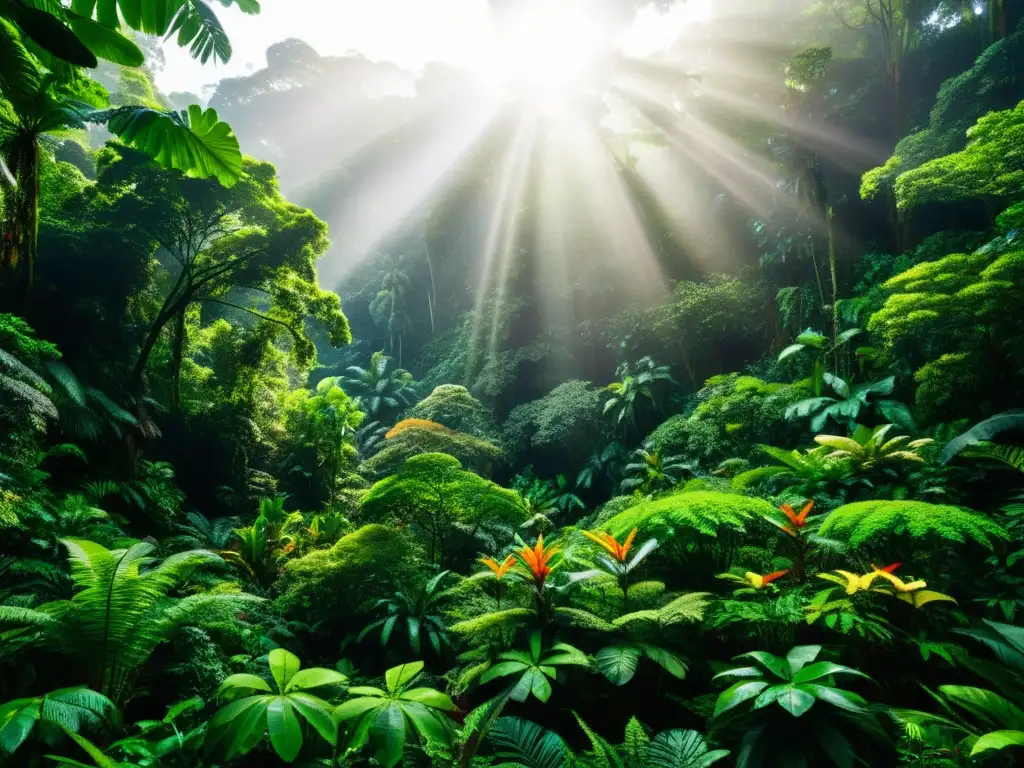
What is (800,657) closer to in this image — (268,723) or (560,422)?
(268,723)

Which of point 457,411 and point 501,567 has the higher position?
point 501,567

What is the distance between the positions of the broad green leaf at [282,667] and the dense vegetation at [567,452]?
11 centimetres

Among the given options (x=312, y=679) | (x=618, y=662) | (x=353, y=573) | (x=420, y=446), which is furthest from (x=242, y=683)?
(x=420, y=446)

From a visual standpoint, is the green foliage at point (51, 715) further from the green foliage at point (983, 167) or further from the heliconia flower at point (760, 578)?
the green foliage at point (983, 167)

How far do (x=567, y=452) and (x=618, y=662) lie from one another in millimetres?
12027

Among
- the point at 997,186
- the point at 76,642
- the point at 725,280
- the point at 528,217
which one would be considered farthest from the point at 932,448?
the point at 528,217

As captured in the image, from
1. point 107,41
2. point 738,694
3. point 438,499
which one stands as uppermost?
point 107,41

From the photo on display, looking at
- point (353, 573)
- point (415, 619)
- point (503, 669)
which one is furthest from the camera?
point (353, 573)

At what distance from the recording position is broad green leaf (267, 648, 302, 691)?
2.24 metres

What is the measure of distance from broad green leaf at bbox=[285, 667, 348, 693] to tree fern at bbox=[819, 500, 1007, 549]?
3002mm

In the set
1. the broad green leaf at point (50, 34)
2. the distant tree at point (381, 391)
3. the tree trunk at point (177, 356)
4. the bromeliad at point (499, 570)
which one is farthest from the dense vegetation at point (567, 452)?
the distant tree at point (381, 391)

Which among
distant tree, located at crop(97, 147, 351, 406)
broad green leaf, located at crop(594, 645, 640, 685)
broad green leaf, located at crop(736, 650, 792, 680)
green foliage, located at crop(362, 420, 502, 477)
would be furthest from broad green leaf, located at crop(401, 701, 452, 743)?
distant tree, located at crop(97, 147, 351, 406)

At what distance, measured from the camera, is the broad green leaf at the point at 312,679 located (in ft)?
7.30

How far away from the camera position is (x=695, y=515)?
10.6 ft
